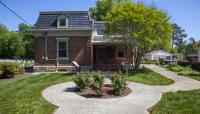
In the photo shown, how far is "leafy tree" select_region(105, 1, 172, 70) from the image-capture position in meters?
22.3

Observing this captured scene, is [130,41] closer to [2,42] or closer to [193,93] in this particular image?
[193,93]

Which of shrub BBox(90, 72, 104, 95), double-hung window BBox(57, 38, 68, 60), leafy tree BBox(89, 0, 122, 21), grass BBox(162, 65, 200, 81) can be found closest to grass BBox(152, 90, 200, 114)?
shrub BBox(90, 72, 104, 95)

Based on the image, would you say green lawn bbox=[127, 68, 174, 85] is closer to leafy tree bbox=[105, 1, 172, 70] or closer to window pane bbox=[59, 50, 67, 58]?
leafy tree bbox=[105, 1, 172, 70]

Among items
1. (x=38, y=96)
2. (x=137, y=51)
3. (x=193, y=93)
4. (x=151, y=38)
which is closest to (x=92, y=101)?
(x=38, y=96)

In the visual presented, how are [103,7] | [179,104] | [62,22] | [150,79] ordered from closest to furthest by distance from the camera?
[179,104] < [150,79] < [62,22] < [103,7]

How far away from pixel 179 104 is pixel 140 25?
12663mm

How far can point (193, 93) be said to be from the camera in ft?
43.7

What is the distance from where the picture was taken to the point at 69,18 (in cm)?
2622

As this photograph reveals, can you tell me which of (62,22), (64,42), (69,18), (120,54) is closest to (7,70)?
(64,42)

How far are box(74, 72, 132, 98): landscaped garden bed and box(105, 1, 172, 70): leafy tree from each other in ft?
31.7

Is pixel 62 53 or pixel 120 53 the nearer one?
pixel 62 53

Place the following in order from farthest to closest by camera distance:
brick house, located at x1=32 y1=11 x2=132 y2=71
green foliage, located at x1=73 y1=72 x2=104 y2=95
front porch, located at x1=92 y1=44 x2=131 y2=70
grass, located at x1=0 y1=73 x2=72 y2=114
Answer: front porch, located at x1=92 y1=44 x2=131 y2=70, brick house, located at x1=32 y1=11 x2=132 y2=71, green foliage, located at x1=73 y1=72 x2=104 y2=95, grass, located at x1=0 y1=73 x2=72 y2=114

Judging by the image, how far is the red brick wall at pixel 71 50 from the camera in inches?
1001

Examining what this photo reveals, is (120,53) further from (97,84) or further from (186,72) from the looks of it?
(97,84)
